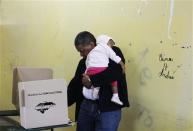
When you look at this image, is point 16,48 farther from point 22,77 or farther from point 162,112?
point 162,112

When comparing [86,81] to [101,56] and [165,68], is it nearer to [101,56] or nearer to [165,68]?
[101,56]

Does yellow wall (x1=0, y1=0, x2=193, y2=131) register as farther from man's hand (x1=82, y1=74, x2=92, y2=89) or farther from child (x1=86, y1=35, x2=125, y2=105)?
man's hand (x1=82, y1=74, x2=92, y2=89)

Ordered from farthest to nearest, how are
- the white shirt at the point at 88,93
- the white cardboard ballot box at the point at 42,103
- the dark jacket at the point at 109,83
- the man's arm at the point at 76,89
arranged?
the man's arm at the point at 76,89 < the white shirt at the point at 88,93 < the dark jacket at the point at 109,83 < the white cardboard ballot box at the point at 42,103

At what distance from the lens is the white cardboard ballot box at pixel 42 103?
232 cm

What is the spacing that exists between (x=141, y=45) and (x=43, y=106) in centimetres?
85

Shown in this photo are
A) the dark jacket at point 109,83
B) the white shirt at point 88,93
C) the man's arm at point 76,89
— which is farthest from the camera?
the man's arm at point 76,89

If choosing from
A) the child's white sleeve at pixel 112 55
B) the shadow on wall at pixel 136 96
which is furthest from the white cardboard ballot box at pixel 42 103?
the shadow on wall at pixel 136 96

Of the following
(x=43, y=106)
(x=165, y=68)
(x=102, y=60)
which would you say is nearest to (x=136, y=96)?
(x=165, y=68)

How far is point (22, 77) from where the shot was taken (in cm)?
263

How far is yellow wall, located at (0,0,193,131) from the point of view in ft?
7.91

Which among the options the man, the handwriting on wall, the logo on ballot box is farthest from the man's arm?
the handwriting on wall

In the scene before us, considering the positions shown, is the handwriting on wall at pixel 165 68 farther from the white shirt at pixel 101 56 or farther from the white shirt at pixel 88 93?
the white shirt at pixel 88 93

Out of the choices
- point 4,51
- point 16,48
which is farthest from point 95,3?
point 4,51

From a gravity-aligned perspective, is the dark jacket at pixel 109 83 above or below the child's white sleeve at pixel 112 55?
below
